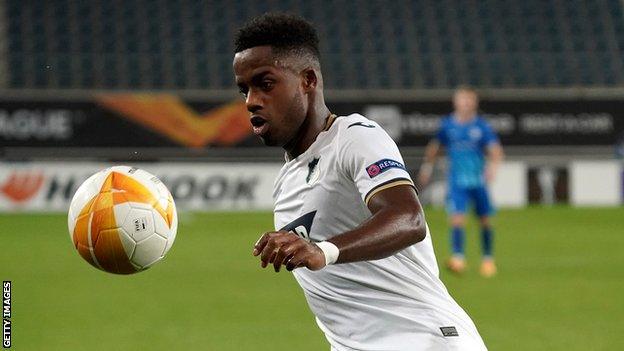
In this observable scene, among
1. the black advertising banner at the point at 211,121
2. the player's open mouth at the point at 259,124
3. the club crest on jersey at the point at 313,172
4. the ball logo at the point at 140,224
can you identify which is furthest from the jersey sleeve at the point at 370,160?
the black advertising banner at the point at 211,121

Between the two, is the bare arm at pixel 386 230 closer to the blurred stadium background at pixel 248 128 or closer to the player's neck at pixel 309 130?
the player's neck at pixel 309 130

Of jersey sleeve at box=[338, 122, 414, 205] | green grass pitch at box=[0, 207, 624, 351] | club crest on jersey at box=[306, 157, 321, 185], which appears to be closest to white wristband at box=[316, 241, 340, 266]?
jersey sleeve at box=[338, 122, 414, 205]

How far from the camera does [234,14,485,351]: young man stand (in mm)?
3246

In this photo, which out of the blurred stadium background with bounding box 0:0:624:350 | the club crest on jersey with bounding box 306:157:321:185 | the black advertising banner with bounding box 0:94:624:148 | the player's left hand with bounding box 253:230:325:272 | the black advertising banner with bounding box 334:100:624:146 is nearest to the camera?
the player's left hand with bounding box 253:230:325:272

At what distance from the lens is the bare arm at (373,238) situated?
273 cm

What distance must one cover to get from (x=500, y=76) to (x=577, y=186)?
3.76 meters

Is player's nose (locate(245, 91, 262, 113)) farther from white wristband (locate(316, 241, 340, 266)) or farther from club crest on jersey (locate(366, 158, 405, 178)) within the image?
white wristband (locate(316, 241, 340, 266))

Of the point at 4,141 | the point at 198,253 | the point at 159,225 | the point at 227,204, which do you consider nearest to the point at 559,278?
the point at 198,253

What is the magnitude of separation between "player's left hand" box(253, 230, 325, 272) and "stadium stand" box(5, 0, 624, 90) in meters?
20.2

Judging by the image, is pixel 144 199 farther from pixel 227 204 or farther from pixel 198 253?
pixel 227 204

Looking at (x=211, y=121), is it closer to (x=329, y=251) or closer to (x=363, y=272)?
(x=363, y=272)

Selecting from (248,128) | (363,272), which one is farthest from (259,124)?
(248,128)

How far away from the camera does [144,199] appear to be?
3.79m

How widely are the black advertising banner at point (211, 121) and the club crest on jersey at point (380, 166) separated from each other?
1755 centimetres
